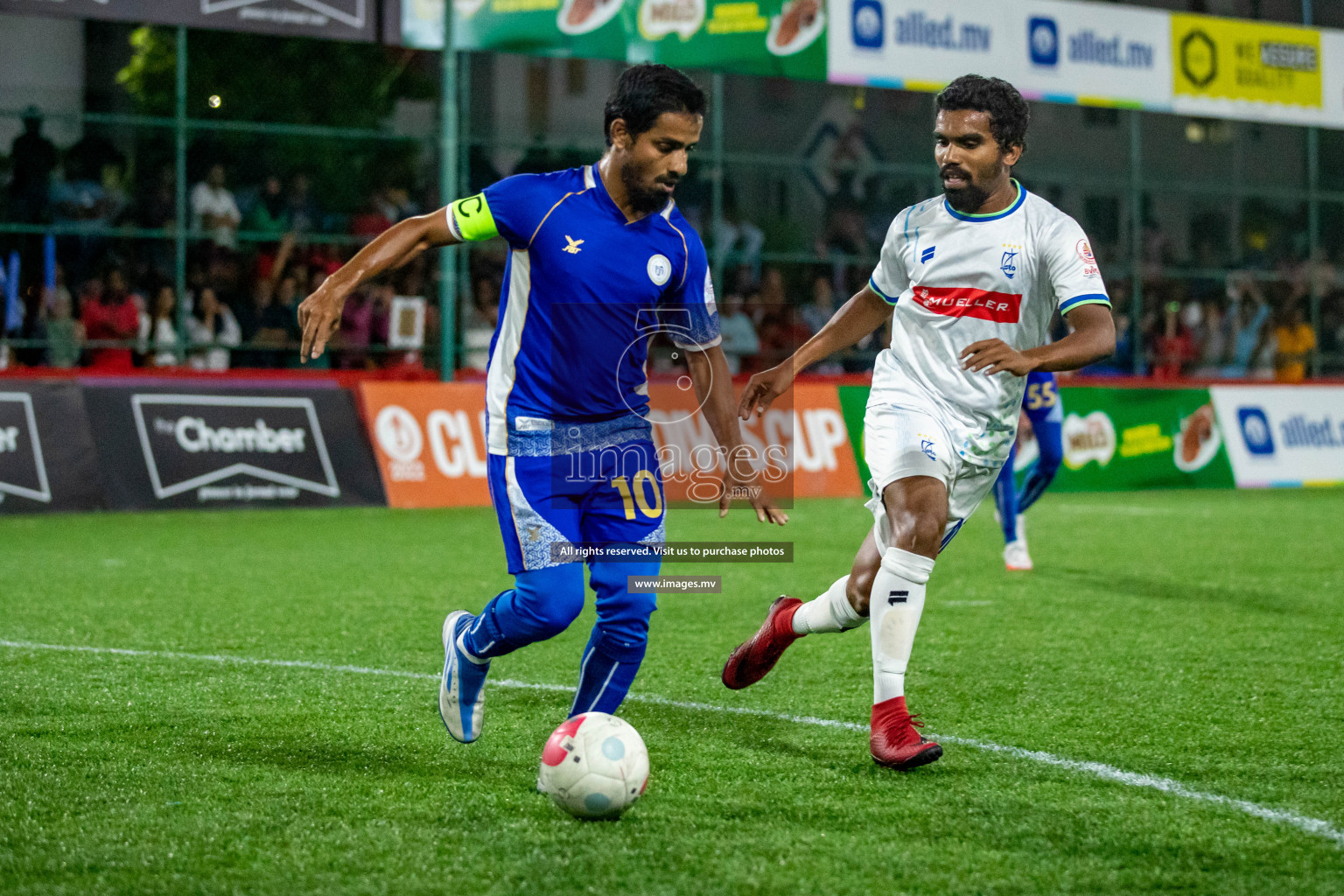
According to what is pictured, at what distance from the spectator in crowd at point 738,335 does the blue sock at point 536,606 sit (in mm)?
12824

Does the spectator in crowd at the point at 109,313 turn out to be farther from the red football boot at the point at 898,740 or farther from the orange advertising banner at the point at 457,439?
the red football boot at the point at 898,740

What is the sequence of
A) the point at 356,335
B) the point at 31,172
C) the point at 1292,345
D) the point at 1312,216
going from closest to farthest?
1. the point at 31,172
2. the point at 356,335
3. the point at 1292,345
4. the point at 1312,216

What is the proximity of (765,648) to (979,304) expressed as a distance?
4.55 feet

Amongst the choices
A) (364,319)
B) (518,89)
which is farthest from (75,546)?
(518,89)

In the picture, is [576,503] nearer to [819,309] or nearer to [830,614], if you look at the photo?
[830,614]

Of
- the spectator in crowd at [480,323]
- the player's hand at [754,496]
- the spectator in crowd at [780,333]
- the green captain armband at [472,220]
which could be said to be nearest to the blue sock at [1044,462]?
the player's hand at [754,496]

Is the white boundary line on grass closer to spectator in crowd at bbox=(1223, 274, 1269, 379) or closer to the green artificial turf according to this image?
the green artificial turf

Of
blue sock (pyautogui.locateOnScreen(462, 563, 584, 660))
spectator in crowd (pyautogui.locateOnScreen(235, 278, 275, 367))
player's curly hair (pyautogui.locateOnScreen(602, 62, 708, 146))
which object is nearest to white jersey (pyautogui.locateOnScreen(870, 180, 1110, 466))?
player's curly hair (pyautogui.locateOnScreen(602, 62, 708, 146))

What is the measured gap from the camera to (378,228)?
57.2ft

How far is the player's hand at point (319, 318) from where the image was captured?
3.98 metres

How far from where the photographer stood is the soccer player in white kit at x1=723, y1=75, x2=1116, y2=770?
4750mm

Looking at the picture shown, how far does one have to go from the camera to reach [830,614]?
512 cm

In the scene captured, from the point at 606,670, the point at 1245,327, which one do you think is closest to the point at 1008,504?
the point at 606,670

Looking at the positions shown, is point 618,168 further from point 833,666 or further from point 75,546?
point 75,546
